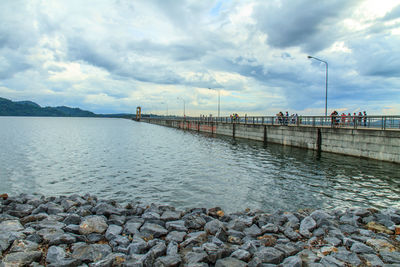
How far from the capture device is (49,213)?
8859mm

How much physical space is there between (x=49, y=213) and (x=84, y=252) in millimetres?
4069

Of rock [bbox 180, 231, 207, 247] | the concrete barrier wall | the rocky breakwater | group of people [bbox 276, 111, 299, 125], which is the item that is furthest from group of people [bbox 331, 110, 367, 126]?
rock [bbox 180, 231, 207, 247]

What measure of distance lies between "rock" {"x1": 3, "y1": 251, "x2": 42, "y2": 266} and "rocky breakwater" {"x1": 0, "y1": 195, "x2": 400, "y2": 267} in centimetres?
2

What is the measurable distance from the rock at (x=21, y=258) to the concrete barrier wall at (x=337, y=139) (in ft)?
77.1

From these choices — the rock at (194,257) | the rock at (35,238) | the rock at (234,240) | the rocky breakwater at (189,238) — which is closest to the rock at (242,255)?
the rocky breakwater at (189,238)

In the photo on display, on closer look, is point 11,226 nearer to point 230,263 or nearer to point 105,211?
point 105,211

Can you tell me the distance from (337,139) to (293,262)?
2372cm

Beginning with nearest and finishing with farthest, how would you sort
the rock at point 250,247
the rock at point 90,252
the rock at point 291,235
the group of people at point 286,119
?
the rock at point 90,252 → the rock at point 250,247 → the rock at point 291,235 → the group of people at point 286,119

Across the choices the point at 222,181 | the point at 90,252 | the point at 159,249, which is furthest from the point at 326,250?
the point at 222,181

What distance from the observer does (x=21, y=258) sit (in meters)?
5.31

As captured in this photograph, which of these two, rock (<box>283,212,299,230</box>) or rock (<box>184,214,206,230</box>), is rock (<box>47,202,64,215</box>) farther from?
rock (<box>283,212,299,230</box>)

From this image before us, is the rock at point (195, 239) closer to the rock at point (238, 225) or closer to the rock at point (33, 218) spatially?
the rock at point (238, 225)

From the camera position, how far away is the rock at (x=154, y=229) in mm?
7090

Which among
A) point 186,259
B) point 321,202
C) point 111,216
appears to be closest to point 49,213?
point 111,216
